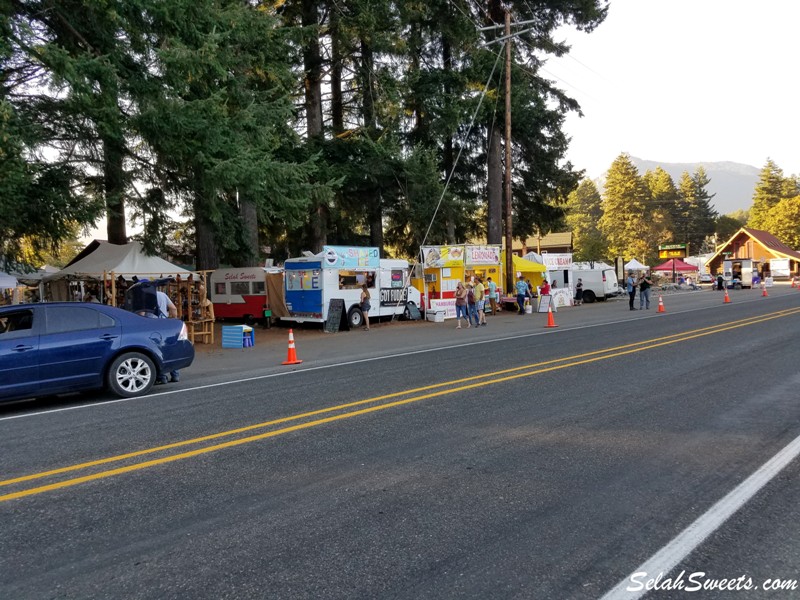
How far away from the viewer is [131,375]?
880 centimetres

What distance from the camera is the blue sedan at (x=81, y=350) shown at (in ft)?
26.0

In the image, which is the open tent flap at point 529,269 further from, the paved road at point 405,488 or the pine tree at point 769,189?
the pine tree at point 769,189

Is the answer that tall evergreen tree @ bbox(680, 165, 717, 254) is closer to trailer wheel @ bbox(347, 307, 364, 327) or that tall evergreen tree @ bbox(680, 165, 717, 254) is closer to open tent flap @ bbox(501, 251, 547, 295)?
open tent flap @ bbox(501, 251, 547, 295)

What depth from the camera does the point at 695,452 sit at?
5367 millimetres

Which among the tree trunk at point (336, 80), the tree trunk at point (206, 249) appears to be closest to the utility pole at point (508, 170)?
the tree trunk at point (336, 80)

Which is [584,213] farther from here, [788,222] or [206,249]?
[206,249]

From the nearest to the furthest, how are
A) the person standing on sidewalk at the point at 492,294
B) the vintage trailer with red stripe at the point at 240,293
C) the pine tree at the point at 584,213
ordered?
1. the vintage trailer with red stripe at the point at 240,293
2. the person standing on sidewalk at the point at 492,294
3. the pine tree at the point at 584,213

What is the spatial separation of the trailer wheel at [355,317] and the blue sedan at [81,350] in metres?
11.7

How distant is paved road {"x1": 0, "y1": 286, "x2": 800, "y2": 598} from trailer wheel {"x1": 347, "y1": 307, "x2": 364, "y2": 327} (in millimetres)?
11432

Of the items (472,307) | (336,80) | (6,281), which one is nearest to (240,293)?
(6,281)

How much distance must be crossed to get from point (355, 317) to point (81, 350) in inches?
520

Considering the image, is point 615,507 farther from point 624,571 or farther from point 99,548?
point 99,548

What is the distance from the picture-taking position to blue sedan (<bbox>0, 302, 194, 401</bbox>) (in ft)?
26.0

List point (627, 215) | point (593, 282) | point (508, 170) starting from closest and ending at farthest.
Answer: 1. point (508, 170)
2. point (593, 282)
3. point (627, 215)
